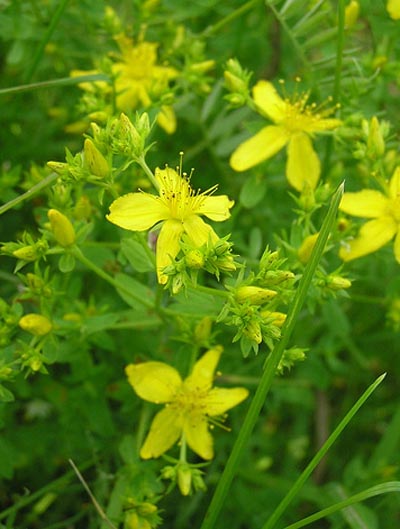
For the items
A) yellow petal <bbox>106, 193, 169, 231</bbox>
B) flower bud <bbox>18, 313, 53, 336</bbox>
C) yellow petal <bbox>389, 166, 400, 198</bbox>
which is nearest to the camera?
yellow petal <bbox>106, 193, 169, 231</bbox>

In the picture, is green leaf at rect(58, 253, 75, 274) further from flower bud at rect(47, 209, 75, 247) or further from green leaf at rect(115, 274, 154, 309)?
green leaf at rect(115, 274, 154, 309)

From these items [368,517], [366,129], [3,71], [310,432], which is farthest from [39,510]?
[3,71]

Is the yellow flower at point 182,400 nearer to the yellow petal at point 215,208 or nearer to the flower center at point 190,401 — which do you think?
the flower center at point 190,401

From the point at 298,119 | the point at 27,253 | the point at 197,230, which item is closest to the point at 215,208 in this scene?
the point at 197,230

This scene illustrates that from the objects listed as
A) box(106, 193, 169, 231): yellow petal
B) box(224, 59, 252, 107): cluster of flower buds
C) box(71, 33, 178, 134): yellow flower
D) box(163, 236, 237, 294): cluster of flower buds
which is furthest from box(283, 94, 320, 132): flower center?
box(163, 236, 237, 294): cluster of flower buds

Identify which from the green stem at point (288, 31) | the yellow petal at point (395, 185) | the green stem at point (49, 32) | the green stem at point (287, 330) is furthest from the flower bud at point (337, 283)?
the green stem at point (49, 32)
